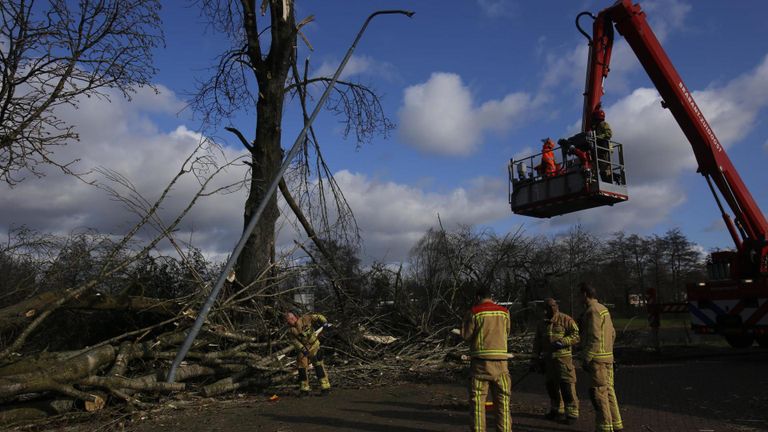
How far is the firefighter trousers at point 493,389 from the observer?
579 cm

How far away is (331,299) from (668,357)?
28.3 feet

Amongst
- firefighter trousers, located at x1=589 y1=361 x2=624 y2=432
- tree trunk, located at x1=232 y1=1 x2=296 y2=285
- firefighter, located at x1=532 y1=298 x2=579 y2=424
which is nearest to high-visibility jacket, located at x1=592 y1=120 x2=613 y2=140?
firefighter, located at x1=532 y1=298 x2=579 y2=424

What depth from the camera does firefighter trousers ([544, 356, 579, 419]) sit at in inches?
276

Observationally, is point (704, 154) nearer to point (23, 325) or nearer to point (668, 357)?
point (668, 357)

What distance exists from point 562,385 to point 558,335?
2.11 ft

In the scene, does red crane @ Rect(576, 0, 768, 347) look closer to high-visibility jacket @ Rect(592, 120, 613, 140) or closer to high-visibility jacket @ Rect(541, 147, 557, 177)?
high-visibility jacket @ Rect(592, 120, 613, 140)

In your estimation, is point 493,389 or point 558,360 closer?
point 493,389

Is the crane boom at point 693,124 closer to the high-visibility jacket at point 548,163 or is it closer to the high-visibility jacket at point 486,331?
the high-visibility jacket at point 548,163

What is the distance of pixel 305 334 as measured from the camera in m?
9.41

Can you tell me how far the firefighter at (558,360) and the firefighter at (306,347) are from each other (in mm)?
3449

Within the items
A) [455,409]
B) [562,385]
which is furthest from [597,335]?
[455,409]

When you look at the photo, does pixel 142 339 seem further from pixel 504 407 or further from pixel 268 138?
pixel 504 407

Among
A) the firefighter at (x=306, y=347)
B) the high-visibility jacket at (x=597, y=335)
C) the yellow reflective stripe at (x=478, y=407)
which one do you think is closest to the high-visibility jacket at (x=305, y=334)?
the firefighter at (x=306, y=347)

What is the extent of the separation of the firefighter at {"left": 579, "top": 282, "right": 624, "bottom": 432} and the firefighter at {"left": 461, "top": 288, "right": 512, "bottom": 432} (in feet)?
3.34
